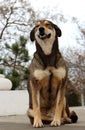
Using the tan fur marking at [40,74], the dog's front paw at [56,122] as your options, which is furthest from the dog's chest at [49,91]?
the dog's front paw at [56,122]

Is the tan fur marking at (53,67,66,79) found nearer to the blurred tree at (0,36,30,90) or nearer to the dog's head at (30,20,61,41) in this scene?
the dog's head at (30,20,61,41)

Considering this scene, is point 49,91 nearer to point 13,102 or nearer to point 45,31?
point 45,31

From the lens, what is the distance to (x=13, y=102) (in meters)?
11.8

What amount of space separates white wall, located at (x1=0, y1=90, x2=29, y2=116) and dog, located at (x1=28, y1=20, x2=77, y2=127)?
5298 millimetres

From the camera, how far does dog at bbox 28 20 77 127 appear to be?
19.7ft

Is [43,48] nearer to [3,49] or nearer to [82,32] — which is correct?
[3,49]

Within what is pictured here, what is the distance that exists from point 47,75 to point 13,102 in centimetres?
584

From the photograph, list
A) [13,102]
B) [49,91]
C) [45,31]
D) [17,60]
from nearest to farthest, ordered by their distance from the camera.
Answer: [45,31] → [49,91] → [13,102] → [17,60]

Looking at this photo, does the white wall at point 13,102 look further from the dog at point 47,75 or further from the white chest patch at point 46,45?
the white chest patch at point 46,45

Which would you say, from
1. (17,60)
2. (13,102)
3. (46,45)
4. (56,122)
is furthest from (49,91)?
(17,60)

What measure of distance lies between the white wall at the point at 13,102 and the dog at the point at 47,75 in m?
5.30

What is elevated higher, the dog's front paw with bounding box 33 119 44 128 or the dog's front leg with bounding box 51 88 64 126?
the dog's front leg with bounding box 51 88 64 126

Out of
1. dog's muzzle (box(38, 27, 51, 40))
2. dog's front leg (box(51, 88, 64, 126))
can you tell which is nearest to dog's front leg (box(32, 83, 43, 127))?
dog's front leg (box(51, 88, 64, 126))

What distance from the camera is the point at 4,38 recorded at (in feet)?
105
